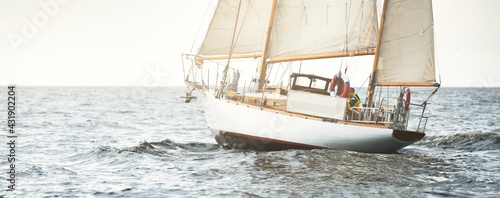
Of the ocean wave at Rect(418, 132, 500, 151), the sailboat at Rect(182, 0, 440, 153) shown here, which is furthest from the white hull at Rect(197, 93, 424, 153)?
the ocean wave at Rect(418, 132, 500, 151)

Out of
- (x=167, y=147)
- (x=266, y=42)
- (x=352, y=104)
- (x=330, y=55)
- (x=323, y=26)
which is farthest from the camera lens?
(x=167, y=147)

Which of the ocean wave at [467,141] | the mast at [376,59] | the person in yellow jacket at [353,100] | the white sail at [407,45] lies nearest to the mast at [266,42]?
Result: the person in yellow jacket at [353,100]

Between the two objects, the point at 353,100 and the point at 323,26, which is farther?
the point at 323,26

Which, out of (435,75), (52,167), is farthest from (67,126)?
(435,75)

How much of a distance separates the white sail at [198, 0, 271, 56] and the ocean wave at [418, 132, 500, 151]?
9951mm

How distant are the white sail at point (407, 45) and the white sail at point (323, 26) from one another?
1.55m

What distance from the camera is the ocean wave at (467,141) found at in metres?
27.2

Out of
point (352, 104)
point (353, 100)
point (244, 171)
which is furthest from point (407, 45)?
point (244, 171)

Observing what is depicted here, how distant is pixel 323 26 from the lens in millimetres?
26375

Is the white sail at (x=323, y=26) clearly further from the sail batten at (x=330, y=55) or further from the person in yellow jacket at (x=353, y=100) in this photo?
the person in yellow jacket at (x=353, y=100)

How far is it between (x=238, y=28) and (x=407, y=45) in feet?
30.3

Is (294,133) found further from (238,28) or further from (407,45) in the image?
(238,28)

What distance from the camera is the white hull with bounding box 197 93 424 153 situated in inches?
878

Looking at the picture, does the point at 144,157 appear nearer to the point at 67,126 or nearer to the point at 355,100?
the point at 355,100
